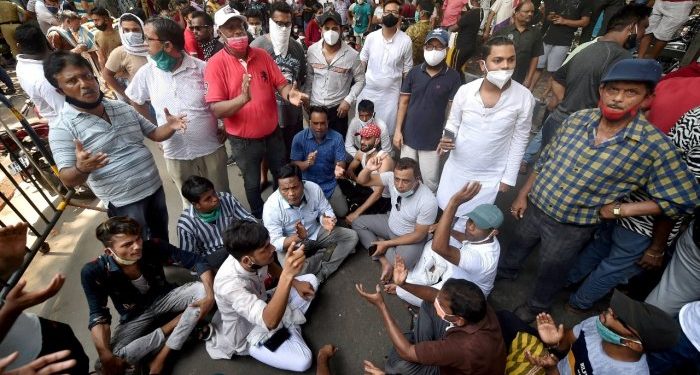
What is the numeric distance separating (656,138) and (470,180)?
139 cm

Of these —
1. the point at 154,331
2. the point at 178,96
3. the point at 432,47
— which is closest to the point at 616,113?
the point at 432,47

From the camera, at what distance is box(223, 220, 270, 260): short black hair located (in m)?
2.25

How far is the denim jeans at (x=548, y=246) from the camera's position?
2496 mm

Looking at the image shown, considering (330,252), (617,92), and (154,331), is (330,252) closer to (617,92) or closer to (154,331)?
(154,331)

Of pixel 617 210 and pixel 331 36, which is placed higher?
pixel 331 36

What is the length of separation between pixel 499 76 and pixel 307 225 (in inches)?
86.1

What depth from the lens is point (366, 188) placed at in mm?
4285

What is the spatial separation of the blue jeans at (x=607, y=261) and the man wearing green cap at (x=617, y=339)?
2.81 feet

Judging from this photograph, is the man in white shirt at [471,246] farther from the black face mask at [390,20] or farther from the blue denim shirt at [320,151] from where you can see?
the black face mask at [390,20]

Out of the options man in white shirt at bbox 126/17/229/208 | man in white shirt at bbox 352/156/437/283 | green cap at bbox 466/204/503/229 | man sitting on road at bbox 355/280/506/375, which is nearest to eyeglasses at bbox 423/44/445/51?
man in white shirt at bbox 352/156/437/283

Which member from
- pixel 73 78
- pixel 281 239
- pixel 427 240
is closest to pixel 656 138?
pixel 427 240

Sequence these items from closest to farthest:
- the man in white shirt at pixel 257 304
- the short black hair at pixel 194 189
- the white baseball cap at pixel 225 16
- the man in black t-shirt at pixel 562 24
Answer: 1. the man in white shirt at pixel 257 304
2. the short black hair at pixel 194 189
3. the white baseball cap at pixel 225 16
4. the man in black t-shirt at pixel 562 24

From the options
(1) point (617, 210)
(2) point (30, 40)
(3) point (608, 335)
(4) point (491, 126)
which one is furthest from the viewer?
(2) point (30, 40)

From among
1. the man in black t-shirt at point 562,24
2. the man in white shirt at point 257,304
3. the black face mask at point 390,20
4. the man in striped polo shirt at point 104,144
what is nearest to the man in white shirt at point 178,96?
the man in striped polo shirt at point 104,144
